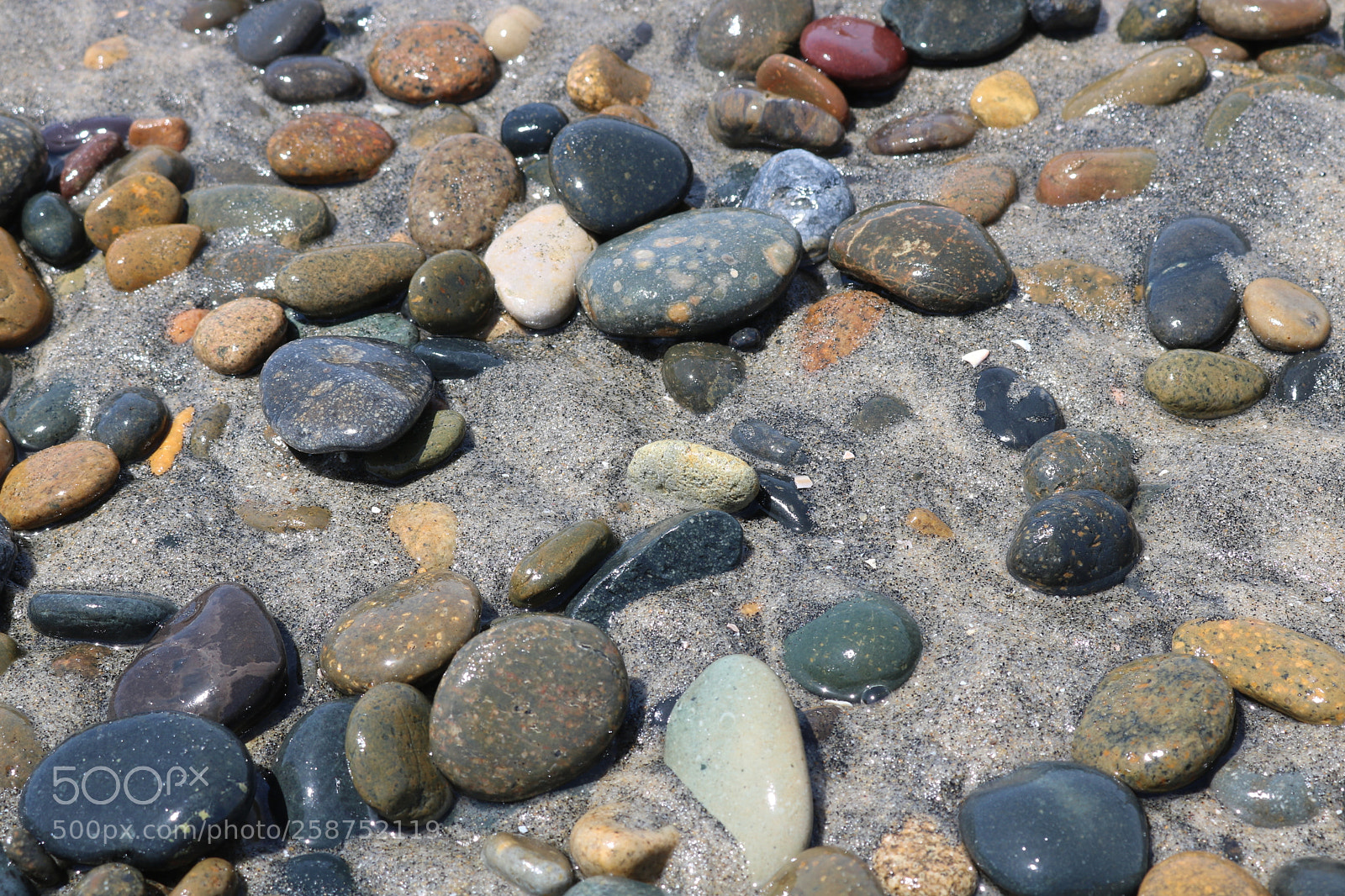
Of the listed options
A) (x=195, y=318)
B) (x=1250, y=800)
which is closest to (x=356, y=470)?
(x=195, y=318)

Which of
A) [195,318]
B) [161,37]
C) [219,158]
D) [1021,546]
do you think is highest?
[161,37]

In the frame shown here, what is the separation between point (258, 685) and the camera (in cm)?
223

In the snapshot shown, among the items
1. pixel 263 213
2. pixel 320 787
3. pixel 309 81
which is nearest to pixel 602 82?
A: pixel 309 81

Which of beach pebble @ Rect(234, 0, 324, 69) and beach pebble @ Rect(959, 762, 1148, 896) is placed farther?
beach pebble @ Rect(234, 0, 324, 69)

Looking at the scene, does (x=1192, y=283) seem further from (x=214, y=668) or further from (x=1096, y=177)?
(x=214, y=668)

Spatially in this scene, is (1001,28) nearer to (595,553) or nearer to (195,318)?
(595,553)

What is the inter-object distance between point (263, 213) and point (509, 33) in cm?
158

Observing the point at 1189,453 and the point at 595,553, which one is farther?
the point at 1189,453

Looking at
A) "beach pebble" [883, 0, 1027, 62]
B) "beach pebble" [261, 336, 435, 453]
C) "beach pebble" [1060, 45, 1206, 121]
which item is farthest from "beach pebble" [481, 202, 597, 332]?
"beach pebble" [1060, 45, 1206, 121]

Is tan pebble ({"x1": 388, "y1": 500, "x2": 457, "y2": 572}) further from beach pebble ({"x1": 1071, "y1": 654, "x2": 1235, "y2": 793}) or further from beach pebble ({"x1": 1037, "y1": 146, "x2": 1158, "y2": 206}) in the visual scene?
beach pebble ({"x1": 1037, "y1": 146, "x2": 1158, "y2": 206})

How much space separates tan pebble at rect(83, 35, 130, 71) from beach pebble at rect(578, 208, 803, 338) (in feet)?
10.1

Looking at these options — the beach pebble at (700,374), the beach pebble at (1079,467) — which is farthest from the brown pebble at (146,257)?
the beach pebble at (1079,467)

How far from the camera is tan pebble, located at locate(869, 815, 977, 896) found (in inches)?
74.3

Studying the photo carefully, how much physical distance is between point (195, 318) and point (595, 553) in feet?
6.49
